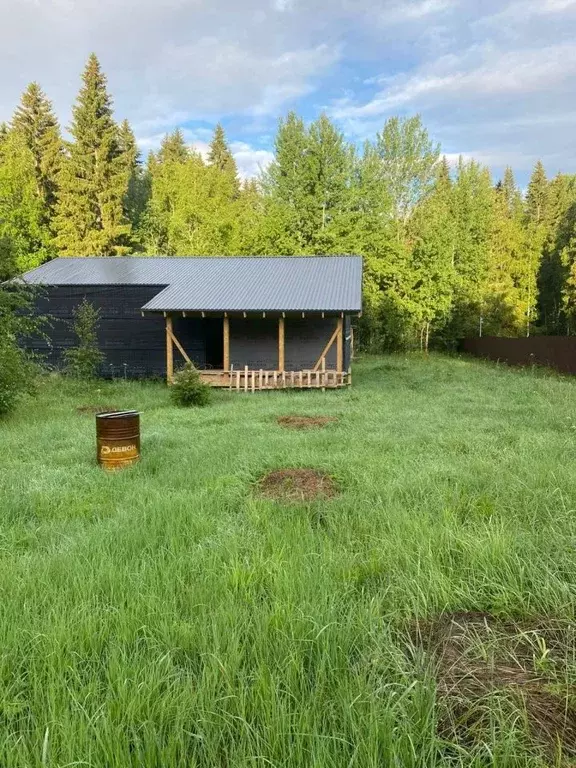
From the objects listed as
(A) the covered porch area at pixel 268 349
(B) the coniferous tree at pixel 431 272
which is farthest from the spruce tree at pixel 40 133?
(B) the coniferous tree at pixel 431 272

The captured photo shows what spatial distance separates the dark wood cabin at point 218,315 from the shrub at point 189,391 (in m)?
3.22

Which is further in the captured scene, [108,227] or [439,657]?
[108,227]

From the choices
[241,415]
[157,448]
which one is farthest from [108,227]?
[157,448]

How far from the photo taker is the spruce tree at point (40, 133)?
34031mm

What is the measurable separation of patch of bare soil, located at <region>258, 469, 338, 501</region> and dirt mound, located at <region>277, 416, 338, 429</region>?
120 inches

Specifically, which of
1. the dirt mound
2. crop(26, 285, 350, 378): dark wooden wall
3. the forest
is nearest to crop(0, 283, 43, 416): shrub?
the dirt mound

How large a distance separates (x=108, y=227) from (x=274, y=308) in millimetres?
22550

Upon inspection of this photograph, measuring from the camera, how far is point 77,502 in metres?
5.04

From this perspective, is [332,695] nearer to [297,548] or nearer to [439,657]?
[439,657]

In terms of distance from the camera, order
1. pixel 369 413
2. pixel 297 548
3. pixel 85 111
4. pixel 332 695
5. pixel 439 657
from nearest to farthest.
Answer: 1. pixel 332 695
2. pixel 439 657
3. pixel 297 548
4. pixel 369 413
5. pixel 85 111

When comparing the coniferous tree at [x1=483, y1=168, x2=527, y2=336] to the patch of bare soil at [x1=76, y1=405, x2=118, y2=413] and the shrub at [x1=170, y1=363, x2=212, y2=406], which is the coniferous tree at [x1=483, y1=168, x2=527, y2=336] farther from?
the patch of bare soil at [x1=76, y1=405, x2=118, y2=413]

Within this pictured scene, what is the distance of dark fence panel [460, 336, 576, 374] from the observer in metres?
18.7

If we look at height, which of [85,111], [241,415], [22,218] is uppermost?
[85,111]

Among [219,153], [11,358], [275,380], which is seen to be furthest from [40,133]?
[11,358]
